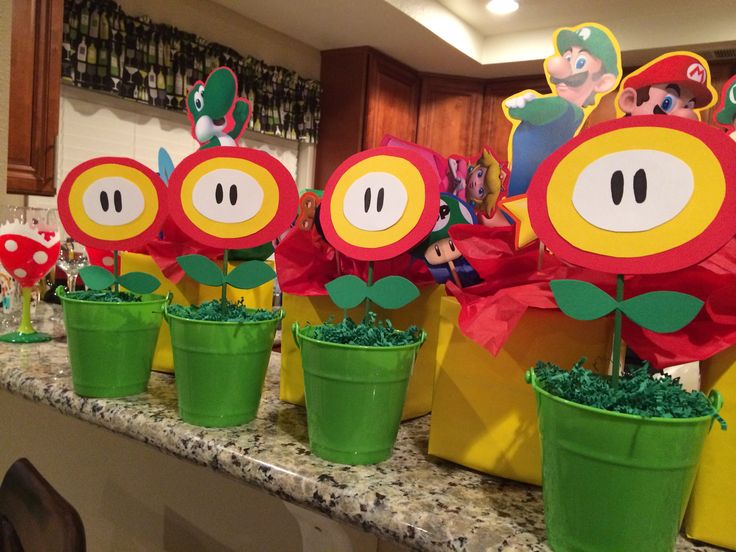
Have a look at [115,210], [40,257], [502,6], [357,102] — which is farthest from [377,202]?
[357,102]

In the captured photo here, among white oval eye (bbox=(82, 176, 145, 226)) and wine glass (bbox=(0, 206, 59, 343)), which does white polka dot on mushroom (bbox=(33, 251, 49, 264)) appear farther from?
white oval eye (bbox=(82, 176, 145, 226))

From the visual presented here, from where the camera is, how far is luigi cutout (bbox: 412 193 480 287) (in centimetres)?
59

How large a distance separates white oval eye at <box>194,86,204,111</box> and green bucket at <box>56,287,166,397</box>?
268 millimetres

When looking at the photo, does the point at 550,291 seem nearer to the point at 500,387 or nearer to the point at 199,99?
the point at 500,387

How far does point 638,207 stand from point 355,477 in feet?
1.07

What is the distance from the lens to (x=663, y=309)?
1.35 feet

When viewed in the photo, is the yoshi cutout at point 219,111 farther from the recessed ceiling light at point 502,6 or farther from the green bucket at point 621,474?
the recessed ceiling light at point 502,6

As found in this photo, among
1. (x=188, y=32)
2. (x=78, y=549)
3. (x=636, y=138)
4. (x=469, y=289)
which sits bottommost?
(x=78, y=549)

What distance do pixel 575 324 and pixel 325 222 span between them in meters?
0.27

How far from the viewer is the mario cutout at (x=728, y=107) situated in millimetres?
504

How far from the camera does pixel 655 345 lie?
18.1 inches

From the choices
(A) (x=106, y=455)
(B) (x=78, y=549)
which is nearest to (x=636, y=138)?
(B) (x=78, y=549)

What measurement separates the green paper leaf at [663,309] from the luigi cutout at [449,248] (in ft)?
0.64

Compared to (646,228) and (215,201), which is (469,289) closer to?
(646,228)
